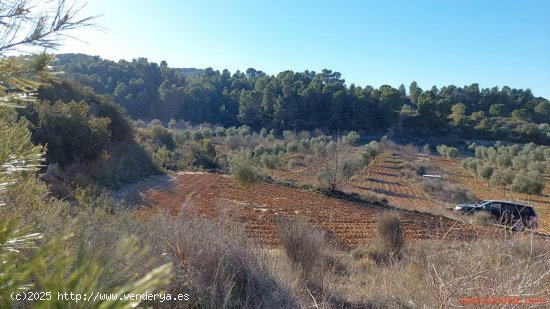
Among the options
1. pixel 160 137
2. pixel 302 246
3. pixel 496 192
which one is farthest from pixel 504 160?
pixel 302 246

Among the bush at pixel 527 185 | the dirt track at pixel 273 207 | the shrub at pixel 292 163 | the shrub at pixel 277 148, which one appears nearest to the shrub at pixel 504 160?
the bush at pixel 527 185

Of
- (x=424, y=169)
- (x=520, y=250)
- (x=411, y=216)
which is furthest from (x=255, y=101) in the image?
(x=520, y=250)

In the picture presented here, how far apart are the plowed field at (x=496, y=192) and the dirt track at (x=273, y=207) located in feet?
25.9

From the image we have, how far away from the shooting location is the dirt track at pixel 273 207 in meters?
13.5

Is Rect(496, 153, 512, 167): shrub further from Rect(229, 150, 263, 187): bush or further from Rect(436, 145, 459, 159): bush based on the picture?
Rect(229, 150, 263, 187): bush

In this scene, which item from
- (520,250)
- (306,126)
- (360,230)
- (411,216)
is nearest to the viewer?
(520,250)

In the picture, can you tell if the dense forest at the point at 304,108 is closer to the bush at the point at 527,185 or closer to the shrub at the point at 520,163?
the shrub at the point at 520,163

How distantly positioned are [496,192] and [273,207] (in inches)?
874

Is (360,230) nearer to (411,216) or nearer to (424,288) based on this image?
(411,216)

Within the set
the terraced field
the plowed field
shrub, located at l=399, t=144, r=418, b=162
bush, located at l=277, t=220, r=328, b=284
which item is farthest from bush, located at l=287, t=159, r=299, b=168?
bush, located at l=277, t=220, r=328, b=284

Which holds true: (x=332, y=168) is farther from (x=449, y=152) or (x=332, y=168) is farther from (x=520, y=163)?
(x=449, y=152)

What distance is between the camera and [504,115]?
7838cm

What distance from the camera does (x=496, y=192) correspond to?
104 ft

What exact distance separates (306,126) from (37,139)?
55244mm
